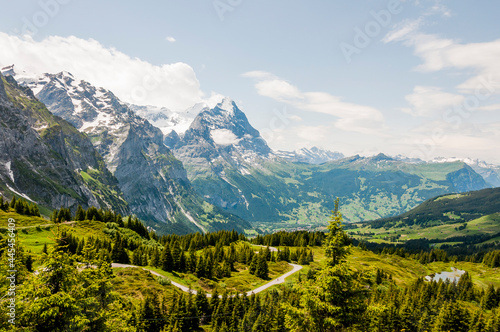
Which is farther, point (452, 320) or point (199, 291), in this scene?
point (452, 320)

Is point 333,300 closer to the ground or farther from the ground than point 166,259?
farther from the ground

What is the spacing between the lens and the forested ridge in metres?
18.9

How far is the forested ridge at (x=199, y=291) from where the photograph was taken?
1892 centimetres

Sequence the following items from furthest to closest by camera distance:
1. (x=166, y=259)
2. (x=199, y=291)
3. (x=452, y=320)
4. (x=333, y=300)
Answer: (x=166, y=259), (x=452, y=320), (x=199, y=291), (x=333, y=300)

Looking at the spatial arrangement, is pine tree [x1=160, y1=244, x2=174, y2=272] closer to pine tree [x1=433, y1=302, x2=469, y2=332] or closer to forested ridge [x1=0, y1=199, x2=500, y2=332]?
forested ridge [x1=0, y1=199, x2=500, y2=332]

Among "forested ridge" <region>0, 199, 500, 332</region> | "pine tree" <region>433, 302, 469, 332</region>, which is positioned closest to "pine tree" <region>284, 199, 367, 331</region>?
"forested ridge" <region>0, 199, 500, 332</region>

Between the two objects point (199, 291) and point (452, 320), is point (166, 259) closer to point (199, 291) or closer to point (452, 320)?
point (199, 291)

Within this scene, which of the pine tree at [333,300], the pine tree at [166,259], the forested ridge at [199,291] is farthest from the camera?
the pine tree at [166,259]

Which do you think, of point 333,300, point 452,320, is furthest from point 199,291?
point 452,320

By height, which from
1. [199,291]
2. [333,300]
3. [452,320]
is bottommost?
[452,320]

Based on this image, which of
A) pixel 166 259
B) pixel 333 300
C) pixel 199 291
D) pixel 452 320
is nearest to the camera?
pixel 333 300

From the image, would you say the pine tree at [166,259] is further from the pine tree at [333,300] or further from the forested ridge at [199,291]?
the pine tree at [333,300]

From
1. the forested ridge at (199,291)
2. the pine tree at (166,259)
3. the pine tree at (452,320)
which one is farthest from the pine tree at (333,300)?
the pine tree at (452,320)

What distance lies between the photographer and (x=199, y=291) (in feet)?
234
